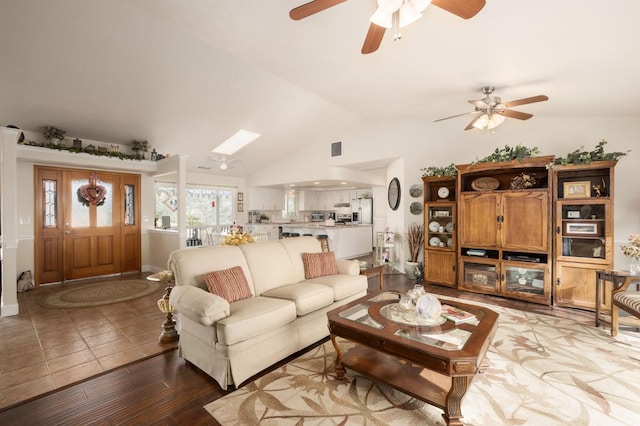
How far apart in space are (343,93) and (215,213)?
5661 millimetres

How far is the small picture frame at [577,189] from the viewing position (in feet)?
12.0

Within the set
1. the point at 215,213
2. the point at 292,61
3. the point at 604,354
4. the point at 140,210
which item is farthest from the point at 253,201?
the point at 604,354

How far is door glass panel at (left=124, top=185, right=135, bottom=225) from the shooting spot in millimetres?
5980

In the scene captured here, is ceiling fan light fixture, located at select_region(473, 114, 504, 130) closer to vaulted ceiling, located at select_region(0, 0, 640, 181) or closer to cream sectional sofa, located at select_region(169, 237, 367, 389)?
vaulted ceiling, located at select_region(0, 0, 640, 181)

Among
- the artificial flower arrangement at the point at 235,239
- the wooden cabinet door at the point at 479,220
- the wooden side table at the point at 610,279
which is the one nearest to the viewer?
the wooden side table at the point at 610,279

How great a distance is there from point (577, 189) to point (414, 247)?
2.60m

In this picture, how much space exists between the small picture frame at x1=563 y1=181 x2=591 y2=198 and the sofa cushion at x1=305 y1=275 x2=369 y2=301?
3052mm

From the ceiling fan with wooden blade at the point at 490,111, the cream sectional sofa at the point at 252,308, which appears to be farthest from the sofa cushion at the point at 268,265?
the ceiling fan with wooden blade at the point at 490,111

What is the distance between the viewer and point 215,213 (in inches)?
333

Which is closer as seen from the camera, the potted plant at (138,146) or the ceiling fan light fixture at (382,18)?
the ceiling fan light fixture at (382,18)

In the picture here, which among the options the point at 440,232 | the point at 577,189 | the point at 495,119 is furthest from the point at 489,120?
the point at 440,232

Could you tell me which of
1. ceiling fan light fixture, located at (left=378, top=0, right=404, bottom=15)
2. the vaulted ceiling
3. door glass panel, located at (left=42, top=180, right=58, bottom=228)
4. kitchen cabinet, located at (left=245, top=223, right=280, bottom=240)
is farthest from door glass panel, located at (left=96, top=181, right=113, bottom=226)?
ceiling fan light fixture, located at (left=378, top=0, right=404, bottom=15)

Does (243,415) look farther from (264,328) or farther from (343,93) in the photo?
(343,93)

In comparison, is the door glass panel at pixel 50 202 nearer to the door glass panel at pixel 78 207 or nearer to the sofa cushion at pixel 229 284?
the door glass panel at pixel 78 207
